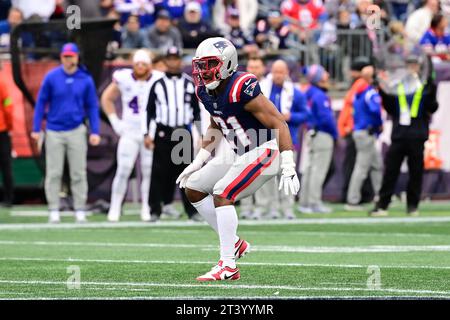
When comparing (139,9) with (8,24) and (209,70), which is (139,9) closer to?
(8,24)

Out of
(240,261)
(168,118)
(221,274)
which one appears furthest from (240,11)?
(221,274)

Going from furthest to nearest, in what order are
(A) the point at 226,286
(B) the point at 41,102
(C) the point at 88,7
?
(C) the point at 88,7, (B) the point at 41,102, (A) the point at 226,286

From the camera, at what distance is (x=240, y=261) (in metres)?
10.7

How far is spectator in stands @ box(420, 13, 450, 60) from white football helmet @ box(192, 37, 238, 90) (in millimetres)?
12596

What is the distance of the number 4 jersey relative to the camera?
934cm

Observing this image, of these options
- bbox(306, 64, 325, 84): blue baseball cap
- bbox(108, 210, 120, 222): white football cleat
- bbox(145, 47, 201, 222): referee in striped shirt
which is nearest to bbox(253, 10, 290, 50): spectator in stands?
bbox(306, 64, 325, 84): blue baseball cap

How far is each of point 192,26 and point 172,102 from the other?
20.2ft

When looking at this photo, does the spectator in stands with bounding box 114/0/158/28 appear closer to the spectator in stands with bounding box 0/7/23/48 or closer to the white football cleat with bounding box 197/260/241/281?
the spectator in stands with bounding box 0/7/23/48

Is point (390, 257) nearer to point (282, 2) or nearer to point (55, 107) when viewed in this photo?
point (55, 107)

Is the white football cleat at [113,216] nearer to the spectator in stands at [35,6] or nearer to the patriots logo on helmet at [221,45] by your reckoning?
the spectator in stands at [35,6]

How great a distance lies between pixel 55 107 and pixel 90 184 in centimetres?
384

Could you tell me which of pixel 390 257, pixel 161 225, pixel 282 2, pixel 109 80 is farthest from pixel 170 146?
pixel 282 2

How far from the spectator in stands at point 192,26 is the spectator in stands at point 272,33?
832mm

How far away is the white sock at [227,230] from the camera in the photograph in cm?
928
